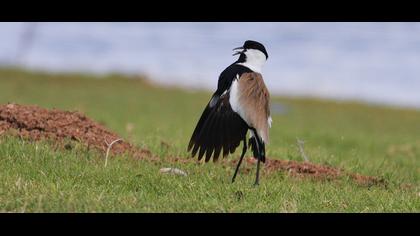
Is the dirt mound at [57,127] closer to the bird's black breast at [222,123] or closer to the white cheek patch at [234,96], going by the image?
the bird's black breast at [222,123]

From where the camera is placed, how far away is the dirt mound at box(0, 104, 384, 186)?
32.1 ft

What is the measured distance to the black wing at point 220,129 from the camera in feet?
27.3

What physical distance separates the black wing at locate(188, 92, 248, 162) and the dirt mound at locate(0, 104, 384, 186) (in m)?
1.39

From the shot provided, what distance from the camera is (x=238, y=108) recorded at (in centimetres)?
824

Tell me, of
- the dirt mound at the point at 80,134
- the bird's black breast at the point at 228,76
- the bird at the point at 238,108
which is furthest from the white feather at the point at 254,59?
the dirt mound at the point at 80,134

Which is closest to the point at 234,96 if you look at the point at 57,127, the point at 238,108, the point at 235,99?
the point at 235,99

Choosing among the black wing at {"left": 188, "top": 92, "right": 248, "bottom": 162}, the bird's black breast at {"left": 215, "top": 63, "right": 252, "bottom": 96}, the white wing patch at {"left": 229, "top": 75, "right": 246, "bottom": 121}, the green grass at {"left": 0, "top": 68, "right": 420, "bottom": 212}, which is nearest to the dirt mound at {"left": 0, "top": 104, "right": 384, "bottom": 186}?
the green grass at {"left": 0, "top": 68, "right": 420, "bottom": 212}

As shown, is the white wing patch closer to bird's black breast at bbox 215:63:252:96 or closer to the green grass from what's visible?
bird's black breast at bbox 215:63:252:96

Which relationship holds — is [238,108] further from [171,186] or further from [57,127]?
[57,127]

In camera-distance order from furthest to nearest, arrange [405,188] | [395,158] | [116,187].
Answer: [395,158] < [405,188] < [116,187]
